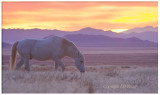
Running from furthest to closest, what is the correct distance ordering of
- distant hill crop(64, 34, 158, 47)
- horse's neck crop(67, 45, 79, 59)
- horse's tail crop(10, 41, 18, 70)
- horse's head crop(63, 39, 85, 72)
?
distant hill crop(64, 34, 158, 47)
horse's tail crop(10, 41, 18, 70)
horse's neck crop(67, 45, 79, 59)
horse's head crop(63, 39, 85, 72)

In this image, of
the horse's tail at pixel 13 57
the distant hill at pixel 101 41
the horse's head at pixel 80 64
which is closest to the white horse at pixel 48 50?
the horse's head at pixel 80 64

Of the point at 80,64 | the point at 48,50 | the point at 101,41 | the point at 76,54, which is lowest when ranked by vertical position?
the point at 101,41

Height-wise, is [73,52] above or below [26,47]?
below

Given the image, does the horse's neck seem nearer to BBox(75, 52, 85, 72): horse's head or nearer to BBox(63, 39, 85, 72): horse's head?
BBox(63, 39, 85, 72): horse's head

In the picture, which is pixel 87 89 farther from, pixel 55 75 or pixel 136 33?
pixel 136 33

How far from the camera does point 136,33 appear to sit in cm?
16425

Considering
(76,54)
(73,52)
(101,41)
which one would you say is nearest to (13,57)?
(73,52)

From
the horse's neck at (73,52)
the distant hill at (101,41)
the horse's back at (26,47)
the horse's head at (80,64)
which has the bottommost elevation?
the distant hill at (101,41)

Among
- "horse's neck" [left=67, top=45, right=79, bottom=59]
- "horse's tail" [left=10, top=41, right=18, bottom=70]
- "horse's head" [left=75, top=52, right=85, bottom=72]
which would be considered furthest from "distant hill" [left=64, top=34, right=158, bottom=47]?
"horse's head" [left=75, top=52, right=85, bottom=72]

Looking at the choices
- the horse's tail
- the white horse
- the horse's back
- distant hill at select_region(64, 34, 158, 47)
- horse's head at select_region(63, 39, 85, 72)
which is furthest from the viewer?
distant hill at select_region(64, 34, 158, 47)

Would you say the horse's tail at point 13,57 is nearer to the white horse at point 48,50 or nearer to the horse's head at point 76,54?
the white horse at point 48,50

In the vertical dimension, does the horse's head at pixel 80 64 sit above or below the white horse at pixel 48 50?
below

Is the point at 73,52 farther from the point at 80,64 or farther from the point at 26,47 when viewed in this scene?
the point at 26,47

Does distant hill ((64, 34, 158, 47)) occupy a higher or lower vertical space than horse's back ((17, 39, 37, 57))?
lower
